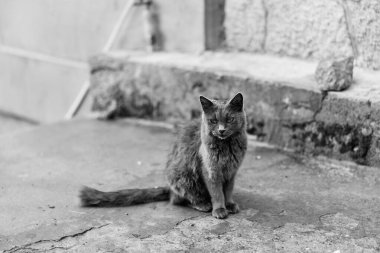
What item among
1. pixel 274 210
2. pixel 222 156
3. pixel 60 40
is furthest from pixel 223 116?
pixel 60 40

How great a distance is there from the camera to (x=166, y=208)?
4.14 metres

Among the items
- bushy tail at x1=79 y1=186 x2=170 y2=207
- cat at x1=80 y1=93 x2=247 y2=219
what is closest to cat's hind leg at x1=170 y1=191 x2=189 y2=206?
cat at x1=80 y1=93 x2=247 y2=219

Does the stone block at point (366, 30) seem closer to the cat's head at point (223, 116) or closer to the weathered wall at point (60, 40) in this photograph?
the weathered wall at point (60, 40)

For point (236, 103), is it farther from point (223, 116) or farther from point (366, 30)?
point (366, 30)

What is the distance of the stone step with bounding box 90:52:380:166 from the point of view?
466 cm

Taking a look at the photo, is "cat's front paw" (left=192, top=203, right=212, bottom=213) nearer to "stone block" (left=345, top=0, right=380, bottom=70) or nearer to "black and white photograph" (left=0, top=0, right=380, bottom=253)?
"black and white photograph" (left=0, top=0, right=380, bottom=253)

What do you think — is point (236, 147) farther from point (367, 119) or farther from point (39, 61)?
point (39, 61)

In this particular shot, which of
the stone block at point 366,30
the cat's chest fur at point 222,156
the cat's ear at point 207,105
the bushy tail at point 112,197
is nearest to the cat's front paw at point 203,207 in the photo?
the cat's chest fur at point 222,156

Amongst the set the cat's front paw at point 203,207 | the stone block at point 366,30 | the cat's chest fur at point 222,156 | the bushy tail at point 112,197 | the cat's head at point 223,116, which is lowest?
the cat's front paw at point 203,207

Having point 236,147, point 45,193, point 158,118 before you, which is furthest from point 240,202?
point 158,118

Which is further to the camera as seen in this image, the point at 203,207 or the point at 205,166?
the point at 203,207

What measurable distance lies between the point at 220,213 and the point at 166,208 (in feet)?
1.39

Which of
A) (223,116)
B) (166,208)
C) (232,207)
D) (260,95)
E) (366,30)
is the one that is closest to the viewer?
(223,116)

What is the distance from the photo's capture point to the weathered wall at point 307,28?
16.5 feet
